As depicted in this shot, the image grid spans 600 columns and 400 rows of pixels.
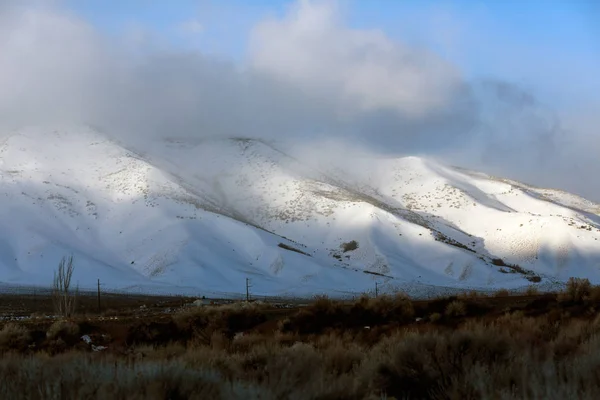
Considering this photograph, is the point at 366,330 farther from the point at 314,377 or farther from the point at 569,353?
the point at 314,377

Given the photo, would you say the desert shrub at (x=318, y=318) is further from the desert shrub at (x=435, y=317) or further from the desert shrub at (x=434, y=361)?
the desert shrub at (x=434, y=361)

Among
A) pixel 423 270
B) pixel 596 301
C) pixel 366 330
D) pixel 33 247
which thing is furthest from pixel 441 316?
pixel 33 247

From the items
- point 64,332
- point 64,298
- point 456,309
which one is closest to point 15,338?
point 64,332

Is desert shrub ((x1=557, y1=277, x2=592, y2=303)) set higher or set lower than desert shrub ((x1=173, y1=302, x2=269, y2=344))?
higher

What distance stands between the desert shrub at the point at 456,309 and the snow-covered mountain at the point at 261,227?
6332 centimetres

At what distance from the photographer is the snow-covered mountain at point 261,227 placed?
97812 millimetres

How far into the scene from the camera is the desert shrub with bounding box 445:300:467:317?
20.1 m

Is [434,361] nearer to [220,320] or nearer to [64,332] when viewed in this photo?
[220,320]

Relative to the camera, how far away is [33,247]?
102m

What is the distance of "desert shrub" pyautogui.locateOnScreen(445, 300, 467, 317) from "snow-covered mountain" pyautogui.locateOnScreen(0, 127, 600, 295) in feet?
208

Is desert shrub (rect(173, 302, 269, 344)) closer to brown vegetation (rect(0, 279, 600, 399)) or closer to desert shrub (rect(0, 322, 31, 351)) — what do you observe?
desert shrub (rect(0, 322, 31, 351))

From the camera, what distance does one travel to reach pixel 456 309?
798 inches

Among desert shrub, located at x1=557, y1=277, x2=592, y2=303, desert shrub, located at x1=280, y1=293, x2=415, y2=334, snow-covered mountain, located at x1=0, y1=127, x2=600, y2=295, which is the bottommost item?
desert shrub, located at x1=280, y1=293, x2=415, y2=334

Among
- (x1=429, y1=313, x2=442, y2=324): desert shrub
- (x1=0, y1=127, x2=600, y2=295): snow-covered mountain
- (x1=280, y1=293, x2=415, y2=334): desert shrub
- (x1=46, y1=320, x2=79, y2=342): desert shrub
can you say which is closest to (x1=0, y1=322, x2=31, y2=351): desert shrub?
(x1=46, y1=320, x2=79, y2=342): desert shrub
